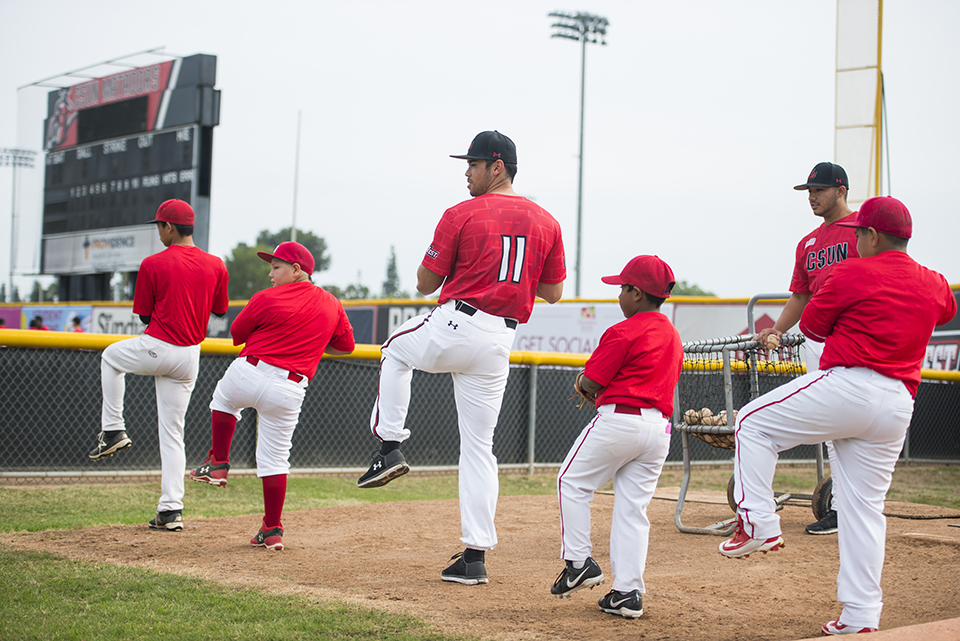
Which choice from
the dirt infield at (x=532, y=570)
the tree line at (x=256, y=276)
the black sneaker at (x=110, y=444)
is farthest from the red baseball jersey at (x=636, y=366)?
the tree line at (x=256, y=276)

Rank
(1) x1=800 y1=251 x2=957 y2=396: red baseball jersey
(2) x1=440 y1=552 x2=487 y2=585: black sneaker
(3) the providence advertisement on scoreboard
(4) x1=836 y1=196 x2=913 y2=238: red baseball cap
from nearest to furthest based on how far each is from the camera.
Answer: (1) x1=800 y1=251 x2=957 y2=396: red baseball jersey, (4) x1=836 y1=196 x2=913 y2=238: red baseball cap, (2) x1=440 y1=552 x2=487 y2=585: black sneaker, (3) the providence advertisement on scoreboard

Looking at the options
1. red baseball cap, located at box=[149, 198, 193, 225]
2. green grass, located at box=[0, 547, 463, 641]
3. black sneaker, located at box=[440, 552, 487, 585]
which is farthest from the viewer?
red baseball cap, located at box=[149, 198, 193, 225]

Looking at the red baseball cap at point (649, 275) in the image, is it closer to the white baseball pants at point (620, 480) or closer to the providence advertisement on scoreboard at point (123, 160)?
the white baseball pants at point (620, 480)

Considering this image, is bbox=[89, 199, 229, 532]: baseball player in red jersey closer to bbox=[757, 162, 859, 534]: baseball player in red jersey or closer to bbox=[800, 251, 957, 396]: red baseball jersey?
bbox=[757, 162, 859, 534]: baseball player in red jersey

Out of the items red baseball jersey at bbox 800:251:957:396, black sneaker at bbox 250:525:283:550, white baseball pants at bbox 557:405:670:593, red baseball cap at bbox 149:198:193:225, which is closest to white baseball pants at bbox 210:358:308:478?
black sneaker at bbox 250:525:283:550

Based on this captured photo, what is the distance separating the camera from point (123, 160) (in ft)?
68.9

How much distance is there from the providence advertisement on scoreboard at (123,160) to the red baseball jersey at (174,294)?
12.9m

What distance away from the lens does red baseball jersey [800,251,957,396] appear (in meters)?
3.38

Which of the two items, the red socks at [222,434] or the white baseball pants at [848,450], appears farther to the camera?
the red socks at [222,434]

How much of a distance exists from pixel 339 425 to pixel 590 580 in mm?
5910

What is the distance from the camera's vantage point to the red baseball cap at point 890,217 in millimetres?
3494

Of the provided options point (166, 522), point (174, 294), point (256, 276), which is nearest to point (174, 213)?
point (174, 294)

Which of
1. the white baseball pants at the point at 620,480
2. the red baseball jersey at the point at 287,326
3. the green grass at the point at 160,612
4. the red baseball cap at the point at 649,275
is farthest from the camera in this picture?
the red baseball jersey at the point at 287,326

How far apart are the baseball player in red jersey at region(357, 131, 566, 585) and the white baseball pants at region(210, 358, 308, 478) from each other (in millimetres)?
1153
